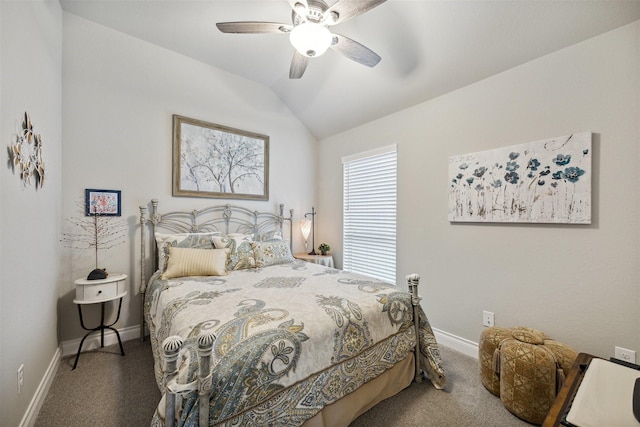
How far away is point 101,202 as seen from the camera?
258 centimetres

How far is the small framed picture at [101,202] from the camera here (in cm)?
252

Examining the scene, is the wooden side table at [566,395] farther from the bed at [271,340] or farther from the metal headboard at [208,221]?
the metal headboard at [208,221]

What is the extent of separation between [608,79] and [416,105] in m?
1.50

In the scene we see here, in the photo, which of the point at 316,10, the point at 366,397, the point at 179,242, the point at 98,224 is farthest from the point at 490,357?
the point at 98,224

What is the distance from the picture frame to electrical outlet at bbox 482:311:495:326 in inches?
113

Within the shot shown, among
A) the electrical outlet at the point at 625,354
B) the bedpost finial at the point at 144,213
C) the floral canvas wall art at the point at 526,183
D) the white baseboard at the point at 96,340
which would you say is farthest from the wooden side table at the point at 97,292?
the electrical outlet at the point at 625,354

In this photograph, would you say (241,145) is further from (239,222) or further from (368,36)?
(368,36)

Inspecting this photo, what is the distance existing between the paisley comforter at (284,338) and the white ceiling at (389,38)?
2118 mm

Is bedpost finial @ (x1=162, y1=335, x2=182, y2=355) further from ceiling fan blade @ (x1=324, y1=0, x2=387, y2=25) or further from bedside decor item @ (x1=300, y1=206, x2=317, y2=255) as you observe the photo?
bedside decor item @ (x1=300, y1=206, x2=317, y2=255)

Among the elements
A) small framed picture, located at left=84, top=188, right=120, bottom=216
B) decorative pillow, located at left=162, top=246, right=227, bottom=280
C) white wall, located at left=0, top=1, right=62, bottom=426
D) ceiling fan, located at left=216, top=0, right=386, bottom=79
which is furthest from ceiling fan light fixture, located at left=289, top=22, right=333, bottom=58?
small framed picture, located at left=84, top=188, right=120, bottom=216

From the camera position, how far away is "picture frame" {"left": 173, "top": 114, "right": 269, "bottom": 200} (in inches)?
120

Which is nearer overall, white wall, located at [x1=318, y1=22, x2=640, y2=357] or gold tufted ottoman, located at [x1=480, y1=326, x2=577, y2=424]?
gold tufted ottoman, located at [x1=480, y1=326, x2=577, y2=424]

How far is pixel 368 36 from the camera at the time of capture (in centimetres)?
246

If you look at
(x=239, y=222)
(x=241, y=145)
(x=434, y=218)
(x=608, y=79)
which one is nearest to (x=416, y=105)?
(x=434, y=218)
